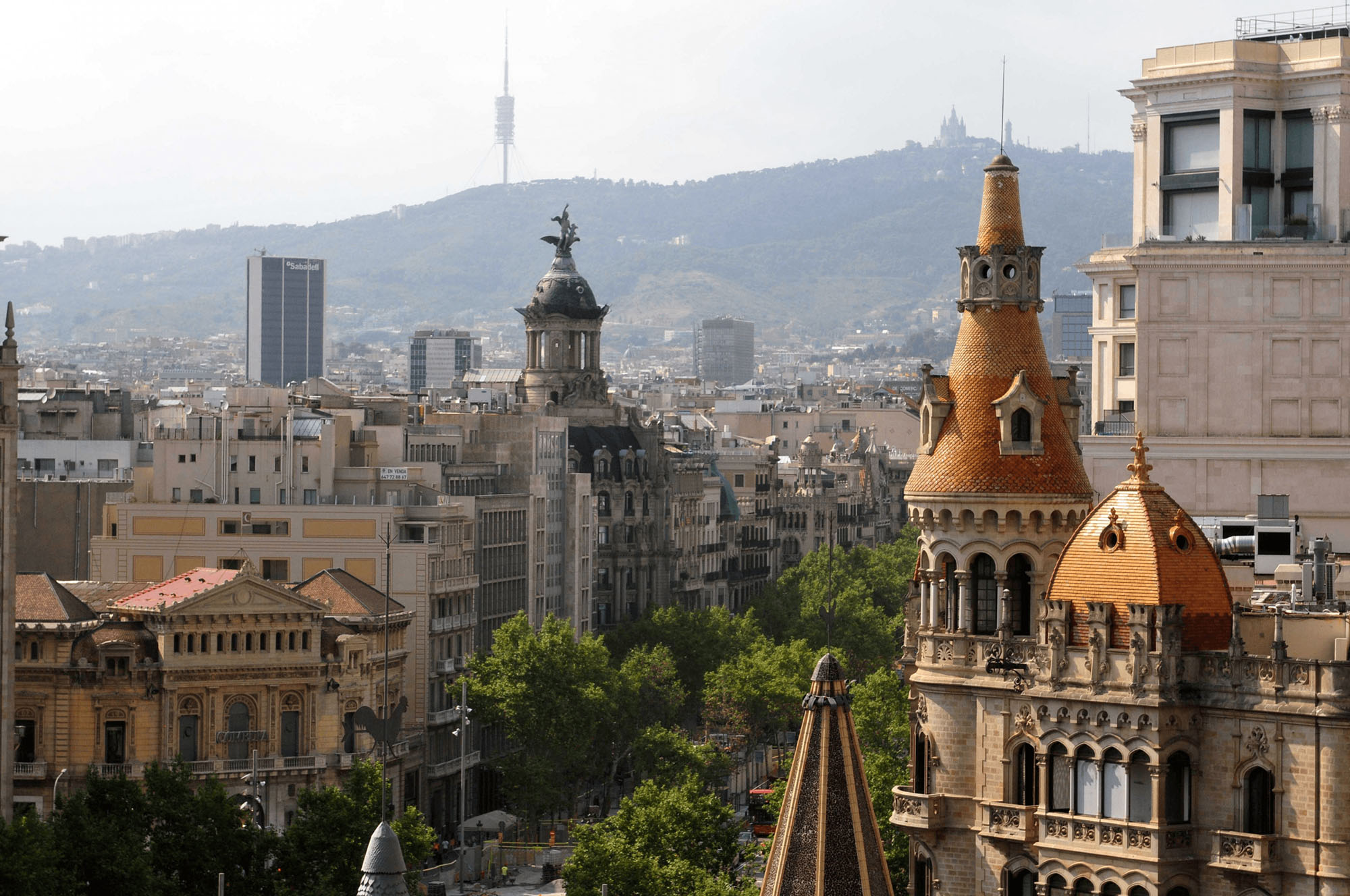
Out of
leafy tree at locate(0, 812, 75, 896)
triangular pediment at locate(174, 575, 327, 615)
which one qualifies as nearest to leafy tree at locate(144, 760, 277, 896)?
leafy tree at locate(0, 812, 75, 896)

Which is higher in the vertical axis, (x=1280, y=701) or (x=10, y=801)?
(x=1280, y=701)

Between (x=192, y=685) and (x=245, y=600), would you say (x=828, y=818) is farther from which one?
(x=245, y=600)

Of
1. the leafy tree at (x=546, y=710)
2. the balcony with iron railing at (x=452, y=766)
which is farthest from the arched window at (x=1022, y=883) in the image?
the balcony with iron railing at (x=452, y=766)

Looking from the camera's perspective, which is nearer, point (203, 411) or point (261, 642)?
point (261, 642)

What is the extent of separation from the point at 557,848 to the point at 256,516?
24.7m

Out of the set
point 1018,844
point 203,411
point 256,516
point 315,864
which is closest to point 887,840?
point 315,864

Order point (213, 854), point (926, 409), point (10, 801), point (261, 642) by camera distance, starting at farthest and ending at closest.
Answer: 1. point (261, 642)
2. point (10, 801)
3. point (213, 854)
4. point (926, 409)

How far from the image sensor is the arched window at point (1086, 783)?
268 feet

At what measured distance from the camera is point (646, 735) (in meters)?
161

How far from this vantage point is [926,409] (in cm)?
8962

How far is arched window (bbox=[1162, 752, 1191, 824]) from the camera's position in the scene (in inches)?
3167

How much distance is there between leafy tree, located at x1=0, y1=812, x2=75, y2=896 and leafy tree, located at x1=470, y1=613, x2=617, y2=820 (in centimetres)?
5709

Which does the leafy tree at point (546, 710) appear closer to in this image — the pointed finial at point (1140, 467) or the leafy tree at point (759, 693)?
the leafy tree at point (759, 693)

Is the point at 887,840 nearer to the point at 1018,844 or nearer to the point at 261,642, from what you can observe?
the point at 1018,844
